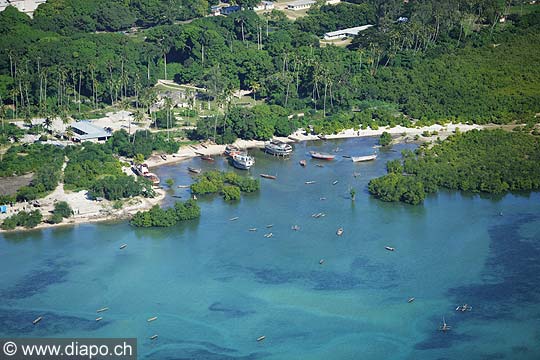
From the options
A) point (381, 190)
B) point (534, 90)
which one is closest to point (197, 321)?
point (381, 190)

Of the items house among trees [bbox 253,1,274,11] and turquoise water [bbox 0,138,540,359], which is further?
house among trees [bbox 253,1,274,11]

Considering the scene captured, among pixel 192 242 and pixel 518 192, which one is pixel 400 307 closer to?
pixel 192 242

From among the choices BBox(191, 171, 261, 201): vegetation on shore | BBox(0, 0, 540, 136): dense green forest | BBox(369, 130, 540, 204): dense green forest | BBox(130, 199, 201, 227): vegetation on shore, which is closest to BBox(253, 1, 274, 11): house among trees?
BBox(0, 0, 540, 136): dense green forest

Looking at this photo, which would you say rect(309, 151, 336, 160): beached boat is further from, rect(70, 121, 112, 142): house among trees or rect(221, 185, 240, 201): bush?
rect(70, 121, 112, 142): house among trees

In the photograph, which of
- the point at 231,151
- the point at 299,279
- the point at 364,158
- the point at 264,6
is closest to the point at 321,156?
the point at 364,158

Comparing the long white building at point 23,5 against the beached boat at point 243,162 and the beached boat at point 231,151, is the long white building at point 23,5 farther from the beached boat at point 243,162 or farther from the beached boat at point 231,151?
the beached boat at point 243,162

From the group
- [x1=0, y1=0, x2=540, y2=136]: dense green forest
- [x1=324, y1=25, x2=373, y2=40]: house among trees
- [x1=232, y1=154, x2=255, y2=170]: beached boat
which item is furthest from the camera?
[x1=324, y1=25, x2=373, y2=40]: house among trees
